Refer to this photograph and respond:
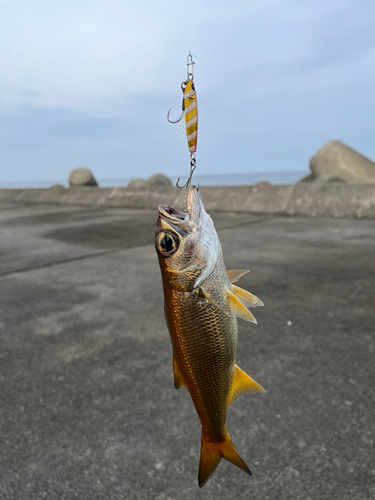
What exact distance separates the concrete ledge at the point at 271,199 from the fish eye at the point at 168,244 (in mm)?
8699

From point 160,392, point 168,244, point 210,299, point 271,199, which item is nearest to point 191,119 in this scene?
point 168,244

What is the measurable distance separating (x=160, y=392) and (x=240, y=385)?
1627 mm

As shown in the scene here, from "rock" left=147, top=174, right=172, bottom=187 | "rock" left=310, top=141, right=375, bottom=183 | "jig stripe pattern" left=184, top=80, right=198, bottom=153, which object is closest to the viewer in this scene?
"jig stripe pattern" left=184, top=80, right=198, bottom=153

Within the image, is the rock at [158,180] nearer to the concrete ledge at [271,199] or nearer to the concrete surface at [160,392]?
the concrete ledge at [271,199]

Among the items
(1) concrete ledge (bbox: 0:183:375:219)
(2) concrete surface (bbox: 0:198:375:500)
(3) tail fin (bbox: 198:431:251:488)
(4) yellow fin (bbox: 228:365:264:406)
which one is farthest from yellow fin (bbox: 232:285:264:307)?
(1) concrete ledge (bbox: 0:183:375:219)

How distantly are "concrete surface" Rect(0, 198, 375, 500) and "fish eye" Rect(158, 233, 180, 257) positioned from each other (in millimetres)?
1348

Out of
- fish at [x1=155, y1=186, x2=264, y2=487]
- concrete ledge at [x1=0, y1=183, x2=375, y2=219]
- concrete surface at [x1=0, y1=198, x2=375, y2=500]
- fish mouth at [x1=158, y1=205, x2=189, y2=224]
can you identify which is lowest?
concrete surface at [x1=0, y1=198, x2=375, y2=500]

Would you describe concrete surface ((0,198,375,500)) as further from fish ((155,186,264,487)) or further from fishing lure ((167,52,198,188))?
fishing lure ((167,52,198,188))

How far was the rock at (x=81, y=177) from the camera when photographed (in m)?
19.1

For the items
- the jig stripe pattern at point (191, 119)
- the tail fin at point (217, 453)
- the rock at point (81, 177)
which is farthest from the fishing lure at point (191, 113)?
the rock at point (81, 177)

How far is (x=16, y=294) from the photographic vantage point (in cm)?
443

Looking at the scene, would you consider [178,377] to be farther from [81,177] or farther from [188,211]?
[81,177]

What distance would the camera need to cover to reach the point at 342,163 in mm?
15672

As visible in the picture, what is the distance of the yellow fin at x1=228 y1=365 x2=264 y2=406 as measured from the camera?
3.14 feet
